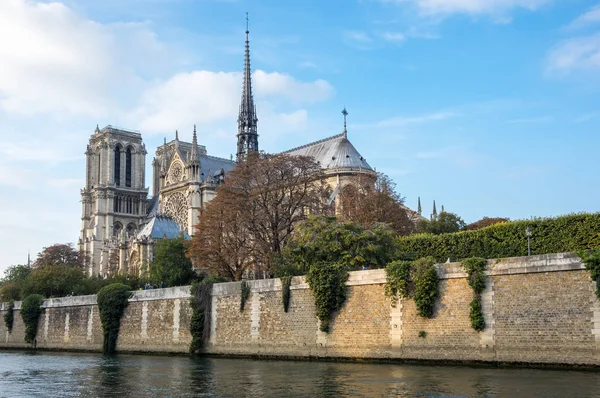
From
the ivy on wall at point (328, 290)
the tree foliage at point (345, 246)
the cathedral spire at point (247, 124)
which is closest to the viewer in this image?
the ivy on wall at point (328, 290)

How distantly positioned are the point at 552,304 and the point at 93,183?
298ft

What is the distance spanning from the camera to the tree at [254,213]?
141ft

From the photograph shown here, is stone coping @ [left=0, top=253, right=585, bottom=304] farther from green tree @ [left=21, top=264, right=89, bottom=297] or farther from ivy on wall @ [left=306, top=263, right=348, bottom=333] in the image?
green tree @ [left=21, top=264, right=89, bottom=297]

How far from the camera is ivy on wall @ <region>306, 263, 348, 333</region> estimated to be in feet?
91.0

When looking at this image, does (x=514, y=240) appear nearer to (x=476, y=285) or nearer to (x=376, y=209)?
(x=476, y=285)

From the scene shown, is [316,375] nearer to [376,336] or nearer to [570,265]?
[376,336]

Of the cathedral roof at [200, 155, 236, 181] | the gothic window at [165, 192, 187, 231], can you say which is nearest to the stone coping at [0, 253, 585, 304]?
the gothic window at [165, 192, 187, 231]

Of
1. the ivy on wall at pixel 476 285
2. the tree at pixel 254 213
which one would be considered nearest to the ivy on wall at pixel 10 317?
the tree at pixel 254 213

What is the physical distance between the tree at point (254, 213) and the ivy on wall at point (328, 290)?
13.6 meters

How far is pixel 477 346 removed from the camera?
2339 cm

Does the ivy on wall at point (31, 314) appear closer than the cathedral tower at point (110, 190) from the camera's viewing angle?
Yes

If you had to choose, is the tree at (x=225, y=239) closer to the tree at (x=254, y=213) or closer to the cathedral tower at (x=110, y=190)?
the tree at (x=254, y=213)

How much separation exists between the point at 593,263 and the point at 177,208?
69674 mm

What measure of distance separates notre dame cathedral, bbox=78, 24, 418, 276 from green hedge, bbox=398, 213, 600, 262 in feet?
78.1
